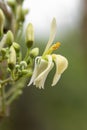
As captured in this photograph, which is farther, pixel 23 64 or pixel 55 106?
pixel 55 106

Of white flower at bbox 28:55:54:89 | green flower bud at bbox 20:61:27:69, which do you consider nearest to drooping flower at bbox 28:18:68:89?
white flower at bbox 28:55:54:89

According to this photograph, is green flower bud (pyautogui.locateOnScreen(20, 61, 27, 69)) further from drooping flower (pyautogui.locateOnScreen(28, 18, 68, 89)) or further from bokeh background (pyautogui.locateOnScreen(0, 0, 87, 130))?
bokeh background (pyautogui.locateOnScreen(0, 0, 87, 130))

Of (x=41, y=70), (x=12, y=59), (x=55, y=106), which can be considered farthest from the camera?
(x=55, y=106)

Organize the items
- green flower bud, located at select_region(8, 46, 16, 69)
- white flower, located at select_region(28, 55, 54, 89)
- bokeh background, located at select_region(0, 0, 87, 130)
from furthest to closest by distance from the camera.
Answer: bokeh background, located at select_region(0, 0, 87, 130) → green flower bud, located at select_region(8, 46, 16, 69) → white flower, located at select_region(28, 55, 54, 89)

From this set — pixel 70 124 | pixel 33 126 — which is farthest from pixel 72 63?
pixel 33 126

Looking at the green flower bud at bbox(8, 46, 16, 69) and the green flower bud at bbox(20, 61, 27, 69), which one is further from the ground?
the green flower bud at bbox(8, 46, 16, 69)

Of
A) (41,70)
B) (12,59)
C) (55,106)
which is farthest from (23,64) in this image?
(55,106)

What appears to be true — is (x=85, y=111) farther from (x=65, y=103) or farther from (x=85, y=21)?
(x=85, y=21)

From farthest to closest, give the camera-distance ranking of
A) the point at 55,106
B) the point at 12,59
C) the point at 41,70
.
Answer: the point at 55,106, the point at 12,59, the point at 41,70

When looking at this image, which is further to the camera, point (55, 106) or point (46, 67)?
point (55, 106)

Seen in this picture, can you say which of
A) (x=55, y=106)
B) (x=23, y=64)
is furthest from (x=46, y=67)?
(x=55, y=106)

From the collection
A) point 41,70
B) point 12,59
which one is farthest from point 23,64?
point 41,70

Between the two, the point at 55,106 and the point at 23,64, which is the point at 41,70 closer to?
the point at 23,64
